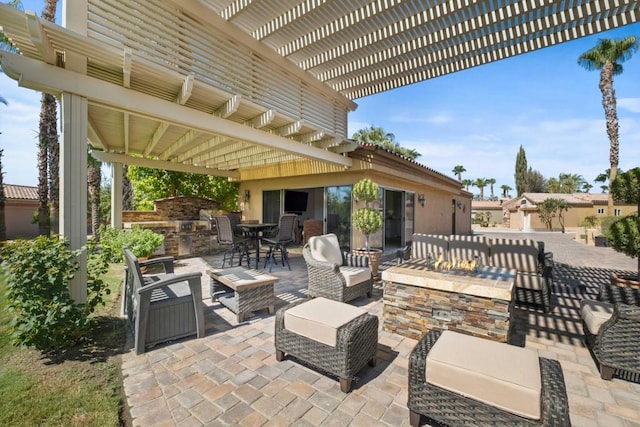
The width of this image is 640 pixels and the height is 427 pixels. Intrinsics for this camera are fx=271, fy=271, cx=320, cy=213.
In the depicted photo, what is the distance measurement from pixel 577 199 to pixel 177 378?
35753 millimetres

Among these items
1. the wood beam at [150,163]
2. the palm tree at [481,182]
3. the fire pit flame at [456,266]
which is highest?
the palm tree at [481,182]

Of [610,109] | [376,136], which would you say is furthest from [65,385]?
[610,109]

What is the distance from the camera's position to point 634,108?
587 inches

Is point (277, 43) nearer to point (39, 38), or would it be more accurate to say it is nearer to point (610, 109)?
point (39, 38)

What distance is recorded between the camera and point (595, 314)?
2486 millimetres

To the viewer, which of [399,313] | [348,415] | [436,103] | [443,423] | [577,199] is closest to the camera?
[443,423]

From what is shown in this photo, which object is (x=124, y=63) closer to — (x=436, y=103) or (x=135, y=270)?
(x=135, y=270)

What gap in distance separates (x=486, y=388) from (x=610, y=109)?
63.9ft

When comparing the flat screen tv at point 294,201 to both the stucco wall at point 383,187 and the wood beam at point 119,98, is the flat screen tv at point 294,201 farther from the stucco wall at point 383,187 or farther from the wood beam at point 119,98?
the wood beam at point 119,98

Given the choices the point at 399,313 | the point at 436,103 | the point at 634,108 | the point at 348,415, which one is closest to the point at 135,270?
the point at 348,415

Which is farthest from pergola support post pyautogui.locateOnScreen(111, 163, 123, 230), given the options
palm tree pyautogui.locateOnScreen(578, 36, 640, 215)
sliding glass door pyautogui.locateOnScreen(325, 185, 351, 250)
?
palm tree pyautogui.locateOnScreen(578, 36, 640, 215)

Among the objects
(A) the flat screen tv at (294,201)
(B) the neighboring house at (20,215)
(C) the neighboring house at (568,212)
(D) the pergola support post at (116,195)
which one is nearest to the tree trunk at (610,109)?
(C) the neighboring house at (568,212)

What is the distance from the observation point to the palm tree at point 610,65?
12.9 meters

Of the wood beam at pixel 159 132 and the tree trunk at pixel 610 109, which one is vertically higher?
the tree trunk at pixel 610 109
